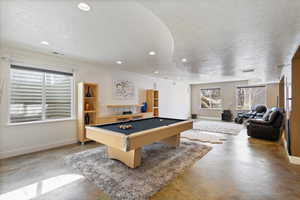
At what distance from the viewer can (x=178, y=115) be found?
8891mm

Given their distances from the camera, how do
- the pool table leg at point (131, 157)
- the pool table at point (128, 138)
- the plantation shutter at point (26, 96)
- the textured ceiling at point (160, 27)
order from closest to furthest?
the textured ceiling at point (160, 27), the pool table at point (128, 138), the pool table leg at point (131, 157), the plantation shutter at point (26, 96)

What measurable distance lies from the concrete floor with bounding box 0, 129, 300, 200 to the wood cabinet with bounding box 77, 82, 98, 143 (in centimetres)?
99

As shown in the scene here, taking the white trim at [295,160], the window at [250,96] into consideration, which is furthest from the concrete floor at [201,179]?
the window at [250,96]

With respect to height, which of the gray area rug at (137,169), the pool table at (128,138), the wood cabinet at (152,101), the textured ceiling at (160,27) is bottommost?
the gray area rug at (137,169)

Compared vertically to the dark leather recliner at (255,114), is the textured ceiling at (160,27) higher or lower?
higher

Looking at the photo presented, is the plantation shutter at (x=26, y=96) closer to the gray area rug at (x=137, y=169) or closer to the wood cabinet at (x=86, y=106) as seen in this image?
the wood cabinet at (x=86, y=106)

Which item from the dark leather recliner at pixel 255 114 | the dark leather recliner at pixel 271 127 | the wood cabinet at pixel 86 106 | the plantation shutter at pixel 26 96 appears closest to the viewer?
the plantation shutter at pixel 26 96

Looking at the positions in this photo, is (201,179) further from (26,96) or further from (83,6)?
(26,96)

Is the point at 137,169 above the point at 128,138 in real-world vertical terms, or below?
below

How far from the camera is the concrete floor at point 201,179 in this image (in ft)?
6.16

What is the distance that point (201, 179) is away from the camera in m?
2.24

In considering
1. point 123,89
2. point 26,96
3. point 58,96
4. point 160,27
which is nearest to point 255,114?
point 123,89

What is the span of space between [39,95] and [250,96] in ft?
33.4

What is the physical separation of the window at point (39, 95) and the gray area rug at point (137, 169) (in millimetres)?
1545
